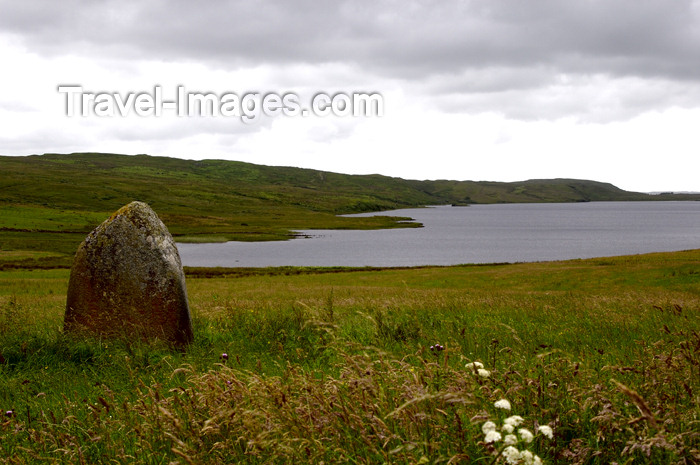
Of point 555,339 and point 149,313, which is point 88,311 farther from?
point 555,339

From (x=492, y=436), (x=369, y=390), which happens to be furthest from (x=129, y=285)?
(x=492, y=436)

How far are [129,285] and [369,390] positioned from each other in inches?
278

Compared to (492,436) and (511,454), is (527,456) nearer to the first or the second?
(511,454)

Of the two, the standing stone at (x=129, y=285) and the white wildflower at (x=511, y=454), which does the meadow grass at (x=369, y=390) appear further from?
the standing stone at (x=129, y=285)

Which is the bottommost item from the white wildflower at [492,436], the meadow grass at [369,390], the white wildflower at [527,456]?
the meadow grass at [369,390]

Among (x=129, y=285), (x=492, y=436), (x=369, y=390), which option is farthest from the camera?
(x=129, y=285)

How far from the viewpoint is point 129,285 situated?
31.2 feet

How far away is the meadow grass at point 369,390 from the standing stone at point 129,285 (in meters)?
0.65

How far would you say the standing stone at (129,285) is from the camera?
9.14m

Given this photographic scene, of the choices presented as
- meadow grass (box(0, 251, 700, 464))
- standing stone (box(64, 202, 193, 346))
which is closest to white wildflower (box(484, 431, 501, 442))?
meadow grass (box(0, 251, 700, 464))

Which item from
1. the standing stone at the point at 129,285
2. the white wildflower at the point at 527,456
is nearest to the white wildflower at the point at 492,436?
the white wildflower at the point at 527,456

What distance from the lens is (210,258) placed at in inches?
3243

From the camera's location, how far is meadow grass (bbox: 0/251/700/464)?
10.6ft

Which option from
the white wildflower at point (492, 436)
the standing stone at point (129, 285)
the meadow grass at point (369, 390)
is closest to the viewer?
→ the white wildflower at point (492, 436)
